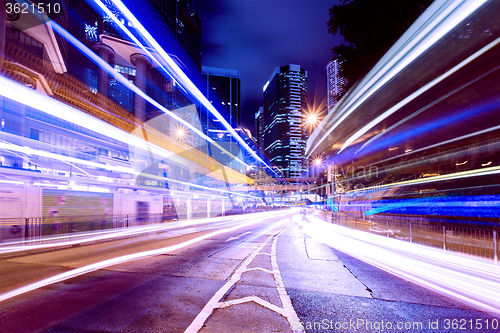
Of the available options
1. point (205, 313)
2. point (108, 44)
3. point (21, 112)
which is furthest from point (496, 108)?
point (108, 44)

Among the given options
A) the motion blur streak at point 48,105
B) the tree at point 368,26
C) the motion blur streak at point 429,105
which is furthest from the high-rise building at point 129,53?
the motion blur streak at point 429,105

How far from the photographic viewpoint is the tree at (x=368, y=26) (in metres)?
14.2

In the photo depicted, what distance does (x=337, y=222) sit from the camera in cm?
2559

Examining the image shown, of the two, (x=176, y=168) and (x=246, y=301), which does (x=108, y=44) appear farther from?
(x=246, y=301)

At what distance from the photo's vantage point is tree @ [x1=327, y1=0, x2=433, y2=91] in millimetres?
14203

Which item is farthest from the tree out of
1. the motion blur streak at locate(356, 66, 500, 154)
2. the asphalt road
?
the asphalt road

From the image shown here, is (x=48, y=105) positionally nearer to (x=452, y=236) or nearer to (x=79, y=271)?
(x=79, y=271)

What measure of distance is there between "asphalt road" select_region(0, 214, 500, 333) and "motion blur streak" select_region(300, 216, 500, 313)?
2.01 ft

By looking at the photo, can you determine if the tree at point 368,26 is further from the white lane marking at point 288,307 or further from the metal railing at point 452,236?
the white lane marking at point 288,307

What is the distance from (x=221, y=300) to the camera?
5.00 meters

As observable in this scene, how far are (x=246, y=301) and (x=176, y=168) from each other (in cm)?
4838

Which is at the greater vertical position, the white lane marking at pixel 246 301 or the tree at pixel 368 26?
the tree at pixel 368 26

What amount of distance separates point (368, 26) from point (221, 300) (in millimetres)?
17446

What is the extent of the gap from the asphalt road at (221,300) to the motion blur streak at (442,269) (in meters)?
0.61
